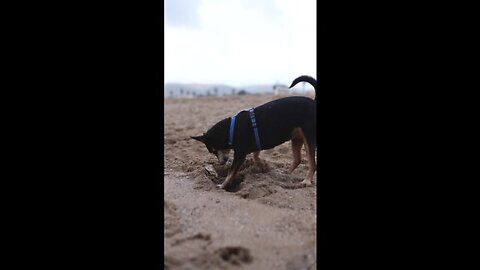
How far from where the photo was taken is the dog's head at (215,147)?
5.06 metres

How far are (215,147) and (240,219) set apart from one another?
179 centimetres

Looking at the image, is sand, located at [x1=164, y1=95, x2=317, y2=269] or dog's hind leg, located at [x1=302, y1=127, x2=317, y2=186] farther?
dog's hind leg, located at [x1=302, y1=127, x2=317, y2=186]

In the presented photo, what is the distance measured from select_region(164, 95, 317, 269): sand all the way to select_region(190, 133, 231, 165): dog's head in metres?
0.18

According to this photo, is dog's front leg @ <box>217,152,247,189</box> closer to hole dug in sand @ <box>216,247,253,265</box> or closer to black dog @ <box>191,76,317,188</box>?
black dog @ <box>191,76,317,188</box>

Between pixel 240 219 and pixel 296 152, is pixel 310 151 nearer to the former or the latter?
pixel 296 152

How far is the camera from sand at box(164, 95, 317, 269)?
114 inches

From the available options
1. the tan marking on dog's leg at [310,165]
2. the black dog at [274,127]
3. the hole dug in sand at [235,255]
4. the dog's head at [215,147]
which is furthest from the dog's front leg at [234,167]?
the hole dug in sand at [235,255]

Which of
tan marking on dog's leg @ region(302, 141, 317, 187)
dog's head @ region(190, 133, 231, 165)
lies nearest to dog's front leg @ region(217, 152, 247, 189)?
dog's head @ region(190, 133, 231, 165)

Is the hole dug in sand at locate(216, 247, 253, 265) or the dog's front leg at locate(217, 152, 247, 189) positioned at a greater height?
the dog's front leg at locate(217, 152, 247, 189)
